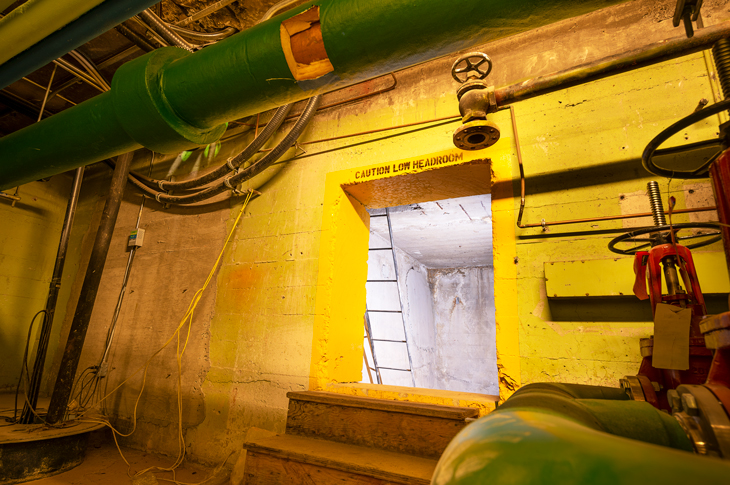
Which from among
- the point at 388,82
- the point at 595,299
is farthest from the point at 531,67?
the point at 595,299

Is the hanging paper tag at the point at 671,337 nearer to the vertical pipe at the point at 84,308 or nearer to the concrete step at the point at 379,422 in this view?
the concrete step at the point at 379,422

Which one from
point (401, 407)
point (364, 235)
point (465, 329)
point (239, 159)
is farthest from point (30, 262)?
point (465, 329)

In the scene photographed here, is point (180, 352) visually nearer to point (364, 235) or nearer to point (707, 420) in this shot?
point (364, 235)

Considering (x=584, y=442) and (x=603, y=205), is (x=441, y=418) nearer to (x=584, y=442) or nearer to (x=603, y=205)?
(x=603, y=205)

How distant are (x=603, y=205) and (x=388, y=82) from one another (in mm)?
1957

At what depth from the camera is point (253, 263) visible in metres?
3.17

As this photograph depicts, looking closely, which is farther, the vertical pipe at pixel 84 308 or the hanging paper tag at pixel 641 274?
the vertical pipe at pixel 84 308

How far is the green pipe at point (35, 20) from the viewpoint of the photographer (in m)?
1.24

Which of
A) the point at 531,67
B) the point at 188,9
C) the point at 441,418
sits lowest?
the point at 441,418

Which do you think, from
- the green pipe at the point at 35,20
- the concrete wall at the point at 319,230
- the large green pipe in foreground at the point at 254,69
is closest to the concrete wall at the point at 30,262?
the concrete wall at the point at 319,230

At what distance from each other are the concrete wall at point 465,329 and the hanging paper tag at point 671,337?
6.49 m

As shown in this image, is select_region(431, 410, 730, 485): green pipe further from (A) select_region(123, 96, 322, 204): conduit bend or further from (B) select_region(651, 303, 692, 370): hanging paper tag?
(A) select_region(123, 96, 322, 204): conduit bend

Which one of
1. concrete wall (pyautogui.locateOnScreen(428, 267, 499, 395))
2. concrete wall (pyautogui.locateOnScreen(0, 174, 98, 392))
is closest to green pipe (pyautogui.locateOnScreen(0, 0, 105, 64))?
concrete wall (pyautogui.locateOnScreen(0, 174, 98, 392))

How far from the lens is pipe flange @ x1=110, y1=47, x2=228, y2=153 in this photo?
4.40 feet
